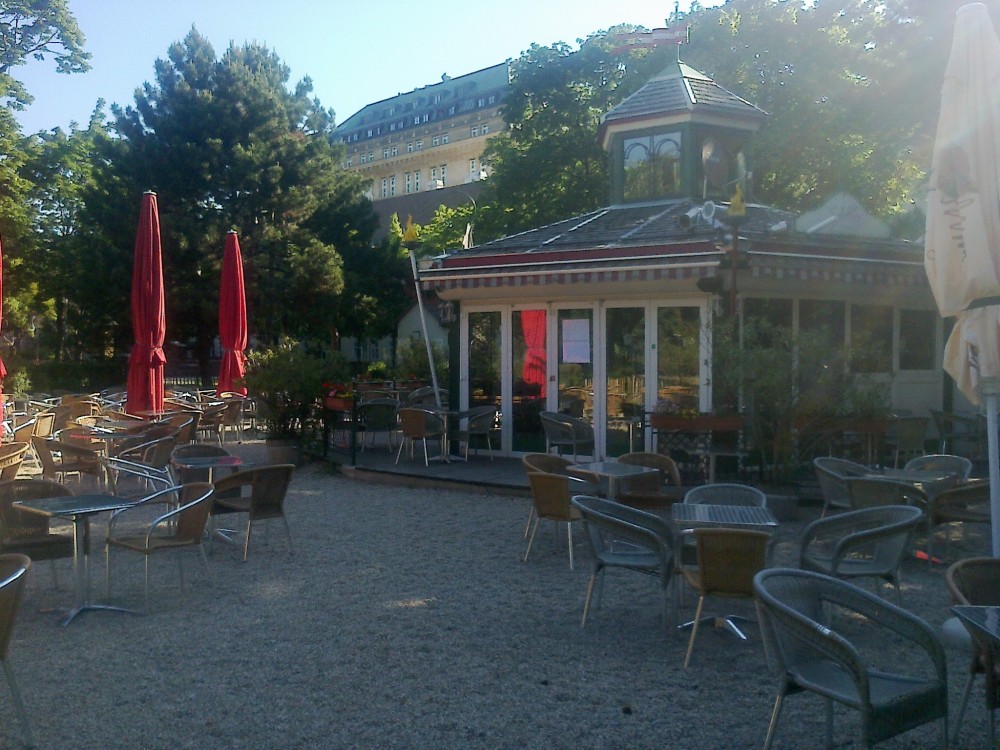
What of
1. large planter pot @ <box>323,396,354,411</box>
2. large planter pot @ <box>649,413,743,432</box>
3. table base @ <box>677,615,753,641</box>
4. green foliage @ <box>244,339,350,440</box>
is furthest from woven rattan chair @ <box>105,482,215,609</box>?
green foliage @ <box>244,339,350,440</box>

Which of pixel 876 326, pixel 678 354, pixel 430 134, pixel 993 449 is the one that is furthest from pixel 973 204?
pixel 430 134

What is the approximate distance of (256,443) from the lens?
1678cm

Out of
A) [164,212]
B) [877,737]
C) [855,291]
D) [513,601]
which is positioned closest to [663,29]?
[855,291]

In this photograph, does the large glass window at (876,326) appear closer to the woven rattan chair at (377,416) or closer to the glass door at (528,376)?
the glass door at (528,376)

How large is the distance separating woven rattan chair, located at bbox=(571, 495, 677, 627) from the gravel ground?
409 millimetres

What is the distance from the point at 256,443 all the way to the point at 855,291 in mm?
10240

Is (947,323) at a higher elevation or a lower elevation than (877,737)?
higher

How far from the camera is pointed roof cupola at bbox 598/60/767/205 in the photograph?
1534 cm

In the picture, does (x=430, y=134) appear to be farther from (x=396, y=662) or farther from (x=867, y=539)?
(x=396, y=662)

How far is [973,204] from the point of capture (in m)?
5.46

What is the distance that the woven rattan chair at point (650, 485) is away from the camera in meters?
8.35

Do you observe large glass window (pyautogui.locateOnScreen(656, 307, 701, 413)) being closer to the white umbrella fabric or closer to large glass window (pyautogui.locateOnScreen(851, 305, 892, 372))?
large glass window (pyautogui.locateOnScreen(851, 305, 892, 372))

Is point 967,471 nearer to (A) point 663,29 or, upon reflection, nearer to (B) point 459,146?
(A) point 663,29

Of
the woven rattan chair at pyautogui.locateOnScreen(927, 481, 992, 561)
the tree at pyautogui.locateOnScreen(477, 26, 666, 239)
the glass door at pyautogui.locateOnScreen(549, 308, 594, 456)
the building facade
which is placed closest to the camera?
the woven rattan chair at pyautogui.locateOnScreen(927, 481, 992, 561)
